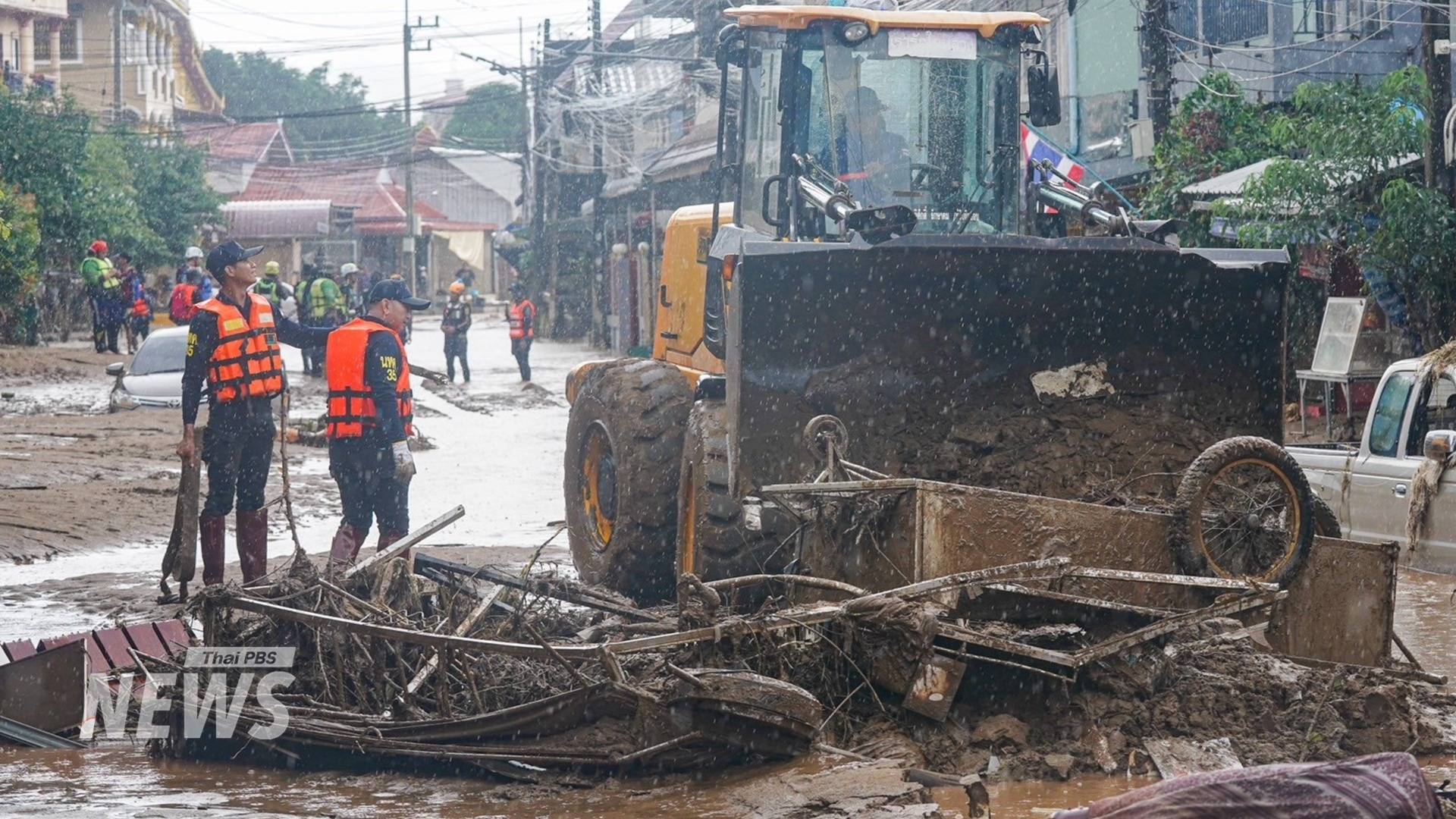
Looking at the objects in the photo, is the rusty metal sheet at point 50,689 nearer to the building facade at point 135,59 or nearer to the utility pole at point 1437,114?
the utility pole at point 1437,114

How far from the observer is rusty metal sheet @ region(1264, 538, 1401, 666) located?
6.29 meters

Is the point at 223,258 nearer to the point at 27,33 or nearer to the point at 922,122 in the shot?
the point at 922,122

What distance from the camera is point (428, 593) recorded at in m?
6.79

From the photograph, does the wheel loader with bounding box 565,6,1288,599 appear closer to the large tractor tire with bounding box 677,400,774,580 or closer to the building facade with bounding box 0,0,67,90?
the large tractor tire with bounding box 677,400,774,580

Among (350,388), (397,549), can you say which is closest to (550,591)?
(397,549)

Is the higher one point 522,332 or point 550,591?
point 522,332

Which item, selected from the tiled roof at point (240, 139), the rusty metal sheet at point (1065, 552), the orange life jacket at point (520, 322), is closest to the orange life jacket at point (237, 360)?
the rusty metal sheet at point (1065, 552)

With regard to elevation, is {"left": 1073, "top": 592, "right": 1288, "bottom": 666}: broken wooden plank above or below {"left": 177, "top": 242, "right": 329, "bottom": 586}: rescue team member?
below

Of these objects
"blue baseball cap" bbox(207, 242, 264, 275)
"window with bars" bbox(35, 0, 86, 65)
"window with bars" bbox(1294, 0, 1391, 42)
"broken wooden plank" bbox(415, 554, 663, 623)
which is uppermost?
"window with bars" bbox(35, 0, 86, 65)

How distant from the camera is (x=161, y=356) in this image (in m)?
20.4

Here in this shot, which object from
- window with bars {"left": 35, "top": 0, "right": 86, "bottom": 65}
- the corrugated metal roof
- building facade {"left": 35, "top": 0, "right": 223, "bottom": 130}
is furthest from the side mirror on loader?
the corrugated metal roof

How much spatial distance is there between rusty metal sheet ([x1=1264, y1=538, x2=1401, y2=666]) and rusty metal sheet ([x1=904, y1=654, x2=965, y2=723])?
5.06ft

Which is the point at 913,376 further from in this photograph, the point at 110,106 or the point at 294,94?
the point at 294,94

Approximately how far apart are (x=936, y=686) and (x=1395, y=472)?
5.49 m
